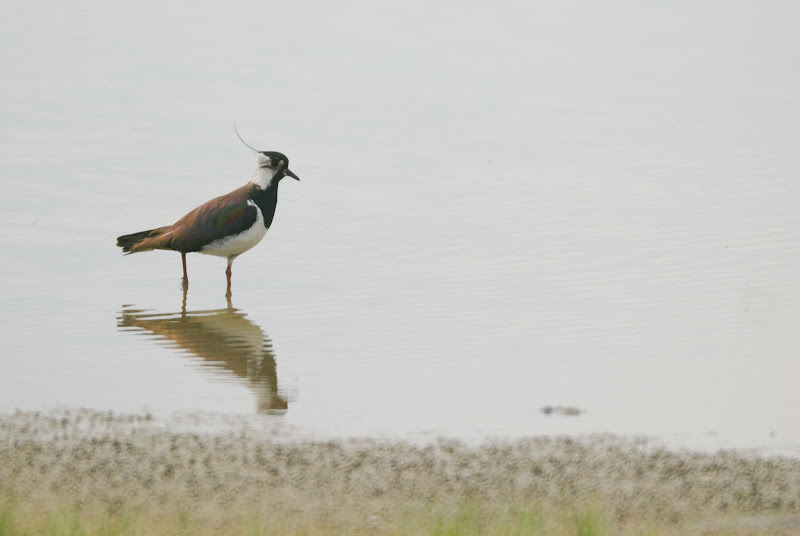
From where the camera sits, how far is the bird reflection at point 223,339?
10.2m

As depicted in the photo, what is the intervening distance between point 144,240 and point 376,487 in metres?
6.59

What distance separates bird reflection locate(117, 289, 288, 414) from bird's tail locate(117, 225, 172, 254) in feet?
3.61

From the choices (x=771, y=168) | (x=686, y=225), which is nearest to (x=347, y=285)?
(x=686, y=225)

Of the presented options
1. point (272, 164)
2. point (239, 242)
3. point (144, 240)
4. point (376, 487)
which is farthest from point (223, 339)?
point (376, 487)

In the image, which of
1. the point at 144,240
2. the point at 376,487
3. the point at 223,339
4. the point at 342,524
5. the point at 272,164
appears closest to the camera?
the point at 342,524

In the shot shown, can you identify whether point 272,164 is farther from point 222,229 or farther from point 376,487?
point 376,487

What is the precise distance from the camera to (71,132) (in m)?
19.3

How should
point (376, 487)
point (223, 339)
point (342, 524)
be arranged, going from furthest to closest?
point (223, 339) → point (376, 487) → point (342, 524)

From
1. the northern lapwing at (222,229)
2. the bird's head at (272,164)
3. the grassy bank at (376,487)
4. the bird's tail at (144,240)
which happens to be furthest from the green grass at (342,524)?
the bird's head at (272,164)

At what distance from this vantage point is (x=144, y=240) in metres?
13.8

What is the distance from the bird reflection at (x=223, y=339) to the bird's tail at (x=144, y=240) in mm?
1100

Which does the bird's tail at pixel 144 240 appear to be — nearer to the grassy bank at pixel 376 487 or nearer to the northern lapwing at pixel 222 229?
the northern lapwing at pixel 222 229

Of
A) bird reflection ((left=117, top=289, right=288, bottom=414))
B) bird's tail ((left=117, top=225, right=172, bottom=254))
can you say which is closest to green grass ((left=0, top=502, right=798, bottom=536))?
bird reflection ((left=117, top=289, right=288, bottom=414))

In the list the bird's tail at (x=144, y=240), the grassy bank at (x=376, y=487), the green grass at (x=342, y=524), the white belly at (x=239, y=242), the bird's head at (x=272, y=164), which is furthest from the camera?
the bird's head at (x=272, y=164)
